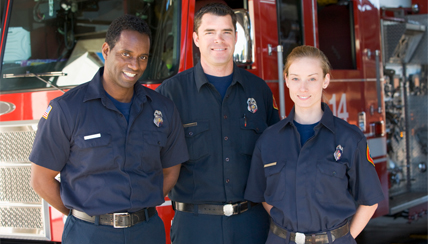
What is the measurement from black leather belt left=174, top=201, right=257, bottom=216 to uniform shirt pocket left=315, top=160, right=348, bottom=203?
566 mm

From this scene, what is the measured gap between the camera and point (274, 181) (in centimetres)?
231

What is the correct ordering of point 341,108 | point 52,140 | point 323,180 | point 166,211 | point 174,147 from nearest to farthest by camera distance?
point 52,140
point 323,180
point 174,147
point 166,211
point 341,108

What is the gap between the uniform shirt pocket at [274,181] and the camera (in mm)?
2254

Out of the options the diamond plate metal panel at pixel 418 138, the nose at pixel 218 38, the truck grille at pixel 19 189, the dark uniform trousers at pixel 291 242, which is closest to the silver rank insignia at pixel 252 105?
the nose at pixel 218 38

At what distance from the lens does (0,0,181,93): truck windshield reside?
3299 millimetres

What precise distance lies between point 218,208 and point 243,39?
4.04 feet

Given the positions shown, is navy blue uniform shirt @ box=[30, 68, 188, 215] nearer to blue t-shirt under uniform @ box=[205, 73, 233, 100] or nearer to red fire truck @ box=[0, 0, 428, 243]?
blue t-shirt under uniform @ box=[205, 73, 233, 100]

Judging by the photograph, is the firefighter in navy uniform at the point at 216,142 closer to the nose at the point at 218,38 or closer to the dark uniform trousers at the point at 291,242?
the nose at the point at 218,38

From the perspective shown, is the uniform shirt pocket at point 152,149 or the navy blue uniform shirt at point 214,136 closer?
the uniform shirt pocket at point 152,149

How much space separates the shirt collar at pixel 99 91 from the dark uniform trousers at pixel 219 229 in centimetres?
75

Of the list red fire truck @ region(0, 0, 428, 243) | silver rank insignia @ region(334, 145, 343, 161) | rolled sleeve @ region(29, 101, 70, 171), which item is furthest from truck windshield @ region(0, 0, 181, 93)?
silver rank insignia @ region(334, 145, 343, 161)

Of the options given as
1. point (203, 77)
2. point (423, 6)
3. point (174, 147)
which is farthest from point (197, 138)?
point (423, 6)

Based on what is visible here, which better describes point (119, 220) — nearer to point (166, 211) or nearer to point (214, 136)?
point (214, 136)

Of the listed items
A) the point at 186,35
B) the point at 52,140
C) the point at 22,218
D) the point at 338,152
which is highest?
the point at 186,35
